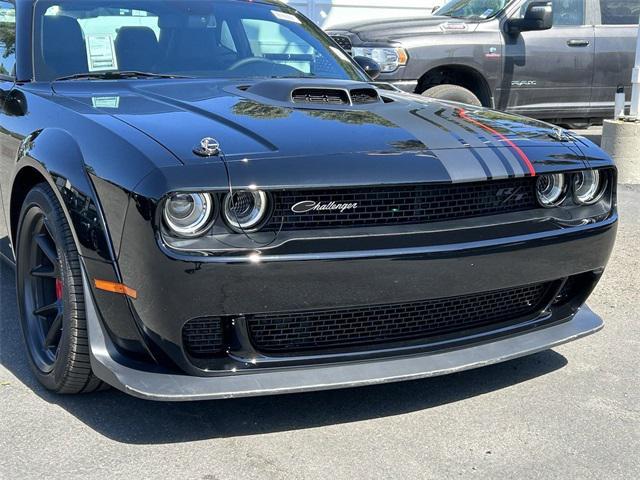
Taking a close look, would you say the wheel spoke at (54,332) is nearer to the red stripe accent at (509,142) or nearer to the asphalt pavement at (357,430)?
the asphalt pavement at (357,430)

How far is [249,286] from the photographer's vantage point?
2551 mm

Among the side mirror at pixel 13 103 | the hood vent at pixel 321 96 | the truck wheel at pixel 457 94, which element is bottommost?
the truck wheel at pixel 457 94

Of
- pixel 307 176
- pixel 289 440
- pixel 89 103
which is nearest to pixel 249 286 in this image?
pixel 307 176

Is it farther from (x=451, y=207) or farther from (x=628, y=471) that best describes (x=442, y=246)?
(x=628, y=471)

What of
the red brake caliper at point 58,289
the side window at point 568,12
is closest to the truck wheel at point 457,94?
the side window at point 568,12

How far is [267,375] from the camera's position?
8.87 feet

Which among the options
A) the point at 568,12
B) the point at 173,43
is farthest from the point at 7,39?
the point at 568,12

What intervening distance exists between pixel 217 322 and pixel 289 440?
1.63 ft

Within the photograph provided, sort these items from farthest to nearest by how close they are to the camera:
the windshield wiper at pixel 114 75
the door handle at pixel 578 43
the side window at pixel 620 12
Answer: the side window at pixel 620 12
the door handle at pixel 578 43
the windshield wiper at pixel 114 75

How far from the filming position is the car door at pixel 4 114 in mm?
Answer: 3490

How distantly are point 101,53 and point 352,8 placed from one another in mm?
12798

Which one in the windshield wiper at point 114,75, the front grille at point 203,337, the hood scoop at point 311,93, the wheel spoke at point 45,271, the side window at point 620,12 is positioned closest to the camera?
the front grille at point 203,337

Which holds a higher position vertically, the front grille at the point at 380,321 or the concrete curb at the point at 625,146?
the front grille at the point at 380,321

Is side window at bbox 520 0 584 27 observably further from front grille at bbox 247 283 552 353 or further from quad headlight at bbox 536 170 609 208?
front grille at bbox 247 283 552 353
